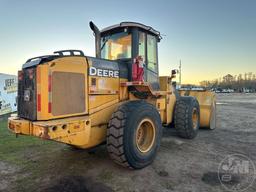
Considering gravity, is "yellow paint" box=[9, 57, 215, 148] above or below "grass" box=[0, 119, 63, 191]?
above

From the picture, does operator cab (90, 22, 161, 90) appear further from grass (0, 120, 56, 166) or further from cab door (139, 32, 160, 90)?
grass (0, 120, 56, 166)

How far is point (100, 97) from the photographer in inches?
177

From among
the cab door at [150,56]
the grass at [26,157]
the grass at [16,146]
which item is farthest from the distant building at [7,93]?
the cab door at [150,56]

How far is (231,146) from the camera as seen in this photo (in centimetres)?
623

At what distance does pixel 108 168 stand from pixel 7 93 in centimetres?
1102

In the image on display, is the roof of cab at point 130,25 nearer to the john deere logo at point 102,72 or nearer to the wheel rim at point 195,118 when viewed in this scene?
the john deere logo at point 102,72

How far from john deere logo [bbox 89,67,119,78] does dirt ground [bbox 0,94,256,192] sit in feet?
6.14

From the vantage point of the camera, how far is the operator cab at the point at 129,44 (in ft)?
17.0

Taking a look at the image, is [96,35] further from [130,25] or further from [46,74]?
[46,74]

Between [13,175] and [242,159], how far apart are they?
482cm

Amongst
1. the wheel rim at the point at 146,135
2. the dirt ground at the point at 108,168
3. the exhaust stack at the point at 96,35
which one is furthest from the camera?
the exhaust stack at the point at 96,35

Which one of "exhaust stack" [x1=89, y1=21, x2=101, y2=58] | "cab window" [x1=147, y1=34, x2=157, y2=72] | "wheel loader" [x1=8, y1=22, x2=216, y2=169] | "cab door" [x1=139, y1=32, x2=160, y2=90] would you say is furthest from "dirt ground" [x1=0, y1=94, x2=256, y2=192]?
"exhaust stack" [x1=89, y1=21, x2=101, y2=58]

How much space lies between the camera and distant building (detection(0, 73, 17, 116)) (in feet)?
42.2

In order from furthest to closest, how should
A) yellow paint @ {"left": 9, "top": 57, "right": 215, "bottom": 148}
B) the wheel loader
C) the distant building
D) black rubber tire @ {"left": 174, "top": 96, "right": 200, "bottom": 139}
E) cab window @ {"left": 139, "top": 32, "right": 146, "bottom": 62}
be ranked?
the distant building
black rubber tire @ {"left": 174, "top": 96, "right": 200, "bottom": 139}
cab window @ {"left": 139, "top": 32, "right": 146, "bottom": 62}
the wheel loader
yellow paint @ {"left": 9, "top": 57, "right": 215, "bottom": 148}
